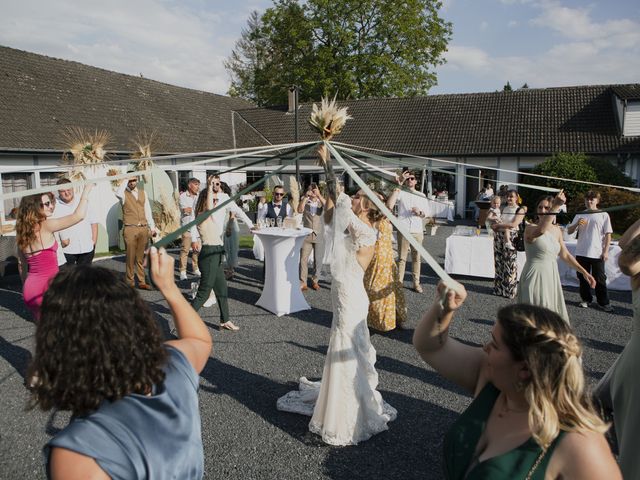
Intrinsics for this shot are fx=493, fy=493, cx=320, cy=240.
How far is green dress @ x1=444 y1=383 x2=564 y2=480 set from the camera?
4.90 feet

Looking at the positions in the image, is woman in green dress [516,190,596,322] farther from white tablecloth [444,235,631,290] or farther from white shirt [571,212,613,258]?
white tablecloth [444,235,631,290]

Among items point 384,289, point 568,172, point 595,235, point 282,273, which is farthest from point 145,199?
point 568,172

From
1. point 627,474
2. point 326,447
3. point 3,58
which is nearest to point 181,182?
point 3,58

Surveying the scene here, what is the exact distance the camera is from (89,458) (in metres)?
1.23

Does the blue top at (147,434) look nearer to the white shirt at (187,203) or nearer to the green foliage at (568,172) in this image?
the white shirt at (187,203)

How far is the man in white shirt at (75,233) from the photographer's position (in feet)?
22.0

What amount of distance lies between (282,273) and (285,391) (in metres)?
2.72

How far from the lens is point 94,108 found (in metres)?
17.6

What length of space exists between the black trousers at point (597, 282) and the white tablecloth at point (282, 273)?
4168 millimetres

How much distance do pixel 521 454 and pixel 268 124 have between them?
2505 cm

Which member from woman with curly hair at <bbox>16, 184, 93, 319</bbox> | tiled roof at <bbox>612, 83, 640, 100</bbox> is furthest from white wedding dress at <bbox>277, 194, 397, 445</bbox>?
tiled roof at <bbox>612, 83, 640, 100</bbox>

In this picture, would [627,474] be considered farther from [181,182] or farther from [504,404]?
[181,182]

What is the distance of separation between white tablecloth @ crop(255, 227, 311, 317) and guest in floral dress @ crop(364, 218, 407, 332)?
4.15ft

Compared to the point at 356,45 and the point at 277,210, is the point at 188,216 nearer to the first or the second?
the point at 277,210
